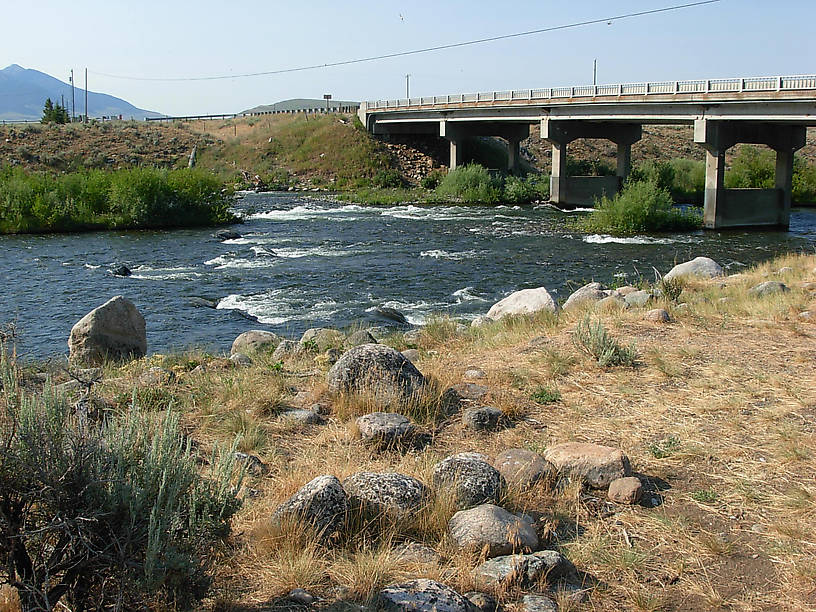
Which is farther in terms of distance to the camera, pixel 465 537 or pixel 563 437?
pixel 563 437

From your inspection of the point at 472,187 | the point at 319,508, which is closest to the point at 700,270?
the point at 319,508

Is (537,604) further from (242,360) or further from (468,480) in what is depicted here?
(242,360)

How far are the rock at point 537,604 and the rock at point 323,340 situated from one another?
696 centimetres

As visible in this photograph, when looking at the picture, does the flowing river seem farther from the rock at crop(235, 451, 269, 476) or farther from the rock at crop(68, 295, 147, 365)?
the rock at crop(235, 451, 269, 476)

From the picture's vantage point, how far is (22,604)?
3.63 metres

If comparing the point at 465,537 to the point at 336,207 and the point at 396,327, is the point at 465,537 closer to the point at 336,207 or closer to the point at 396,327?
the point at 396,327

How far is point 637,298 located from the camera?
530 inches

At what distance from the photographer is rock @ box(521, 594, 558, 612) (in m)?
4.37

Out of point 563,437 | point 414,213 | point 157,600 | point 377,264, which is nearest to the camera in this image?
point 157,600

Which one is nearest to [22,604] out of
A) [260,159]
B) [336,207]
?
[336,207]

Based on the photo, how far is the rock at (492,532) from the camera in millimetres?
4914

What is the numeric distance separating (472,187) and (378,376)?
145 feet

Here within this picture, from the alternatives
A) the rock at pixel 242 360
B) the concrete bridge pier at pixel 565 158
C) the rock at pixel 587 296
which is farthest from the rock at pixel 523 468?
the concrete bridge pier at pixel 565 158

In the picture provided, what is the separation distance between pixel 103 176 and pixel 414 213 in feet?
52.7
